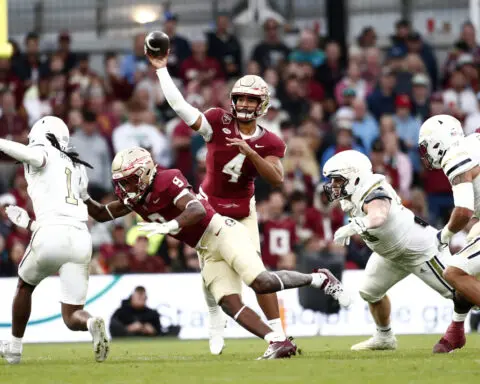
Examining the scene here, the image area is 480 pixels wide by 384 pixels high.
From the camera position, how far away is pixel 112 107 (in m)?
20.3

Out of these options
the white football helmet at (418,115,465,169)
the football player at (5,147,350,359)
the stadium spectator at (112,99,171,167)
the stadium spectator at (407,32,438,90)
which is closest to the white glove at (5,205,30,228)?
the football player at (5,147,350,359)

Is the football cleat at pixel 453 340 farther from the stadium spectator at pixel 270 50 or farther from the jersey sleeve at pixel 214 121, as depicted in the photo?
the stadium spectator at pixel 270 50

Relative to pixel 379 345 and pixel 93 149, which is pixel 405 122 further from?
pixel 379 345

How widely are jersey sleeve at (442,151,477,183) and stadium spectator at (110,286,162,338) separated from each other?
6360 mm

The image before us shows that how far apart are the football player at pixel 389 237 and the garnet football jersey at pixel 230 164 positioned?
62 cm

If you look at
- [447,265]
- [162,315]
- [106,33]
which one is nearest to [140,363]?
[447,265]

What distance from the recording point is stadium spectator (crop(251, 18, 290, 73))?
69.6ft

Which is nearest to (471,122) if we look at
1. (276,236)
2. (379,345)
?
(276,236)

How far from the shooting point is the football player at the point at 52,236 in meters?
11.4

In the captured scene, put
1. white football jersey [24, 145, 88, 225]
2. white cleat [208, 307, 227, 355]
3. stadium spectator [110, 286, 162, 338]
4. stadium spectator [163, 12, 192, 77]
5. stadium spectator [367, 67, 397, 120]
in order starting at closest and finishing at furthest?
white football jersey [24, 145, 88, 225], white cleat [208, 307, 227, 355], stadium spectator [110, 286, 162, 338], stadium spectator [367, 67, 397, 120], stadium spectator [163, 12, 192, 77]

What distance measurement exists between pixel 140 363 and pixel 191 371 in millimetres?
1158

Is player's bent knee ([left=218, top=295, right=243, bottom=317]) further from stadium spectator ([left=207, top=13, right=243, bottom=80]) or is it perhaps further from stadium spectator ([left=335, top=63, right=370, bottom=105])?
stadium spectator ([left=207, top=13, right=243, bottom=80])

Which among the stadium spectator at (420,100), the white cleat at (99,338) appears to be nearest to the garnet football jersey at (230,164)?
the white cleat at (99,338)

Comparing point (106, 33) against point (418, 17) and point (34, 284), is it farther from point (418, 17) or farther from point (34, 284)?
point (34, 284)
